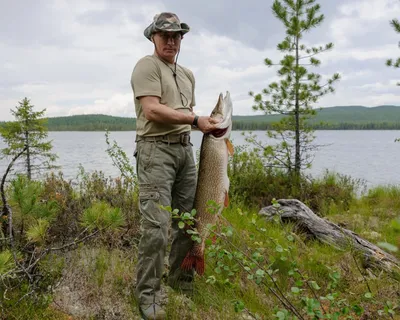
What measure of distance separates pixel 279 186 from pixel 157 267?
6.89 meters

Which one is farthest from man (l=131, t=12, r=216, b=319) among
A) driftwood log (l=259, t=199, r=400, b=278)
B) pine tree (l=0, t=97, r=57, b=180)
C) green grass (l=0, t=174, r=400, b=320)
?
pine tree (l=0, t=97, r=57, b=180)

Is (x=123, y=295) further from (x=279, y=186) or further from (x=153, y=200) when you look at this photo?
(x=279, y=186)

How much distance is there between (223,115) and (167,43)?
93 centimetres

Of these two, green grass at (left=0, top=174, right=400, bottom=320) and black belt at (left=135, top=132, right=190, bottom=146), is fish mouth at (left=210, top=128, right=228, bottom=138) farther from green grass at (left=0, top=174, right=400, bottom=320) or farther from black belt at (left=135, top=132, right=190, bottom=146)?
green grass at (left=0, top=174, right=400, bottom=320)

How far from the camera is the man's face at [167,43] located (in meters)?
4.12

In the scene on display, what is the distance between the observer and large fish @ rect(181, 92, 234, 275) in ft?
13.5

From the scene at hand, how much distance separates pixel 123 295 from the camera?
4258 millimetres

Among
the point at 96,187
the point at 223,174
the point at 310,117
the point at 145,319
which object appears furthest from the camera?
the point at 310,117

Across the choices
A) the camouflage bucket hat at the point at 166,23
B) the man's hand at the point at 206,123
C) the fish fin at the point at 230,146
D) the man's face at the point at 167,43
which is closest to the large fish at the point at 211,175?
the fish fin at the point at 230,146

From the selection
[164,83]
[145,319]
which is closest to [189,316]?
[145,319]

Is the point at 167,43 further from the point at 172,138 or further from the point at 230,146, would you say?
the point at 230,146

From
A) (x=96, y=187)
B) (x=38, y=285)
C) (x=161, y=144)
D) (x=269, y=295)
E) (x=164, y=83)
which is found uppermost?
(x=164, y=83)

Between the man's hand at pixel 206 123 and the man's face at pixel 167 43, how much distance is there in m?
0.80

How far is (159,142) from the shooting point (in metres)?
4.05
